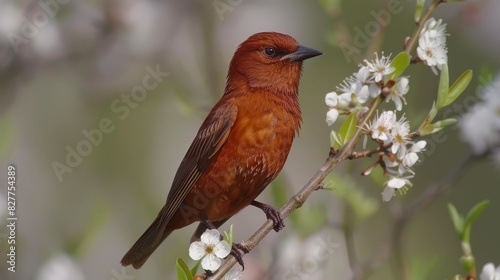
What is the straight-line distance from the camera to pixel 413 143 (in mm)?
2939

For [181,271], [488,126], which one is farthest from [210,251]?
[488,126]

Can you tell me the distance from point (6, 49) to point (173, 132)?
4.98 feet

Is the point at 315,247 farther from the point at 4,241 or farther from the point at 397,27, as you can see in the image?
the point at 397,27

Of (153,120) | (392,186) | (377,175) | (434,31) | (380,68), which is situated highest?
(434,31)

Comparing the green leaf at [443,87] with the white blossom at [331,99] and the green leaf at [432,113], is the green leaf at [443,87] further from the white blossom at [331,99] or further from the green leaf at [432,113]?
the white blossom at [331,99]

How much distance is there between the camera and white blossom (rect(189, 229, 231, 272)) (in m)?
2.84

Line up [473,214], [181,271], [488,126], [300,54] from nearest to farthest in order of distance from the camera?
1. [181,271]
2. [473,214]
3. [488,126]
4. [300,54]

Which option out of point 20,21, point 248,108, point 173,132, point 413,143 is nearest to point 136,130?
point 173,132

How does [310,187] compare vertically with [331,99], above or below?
below

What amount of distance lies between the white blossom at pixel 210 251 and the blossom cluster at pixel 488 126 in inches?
52.8

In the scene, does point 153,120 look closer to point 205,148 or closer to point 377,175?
point 205,148

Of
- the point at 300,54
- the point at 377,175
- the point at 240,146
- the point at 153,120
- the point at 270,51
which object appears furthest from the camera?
the point at 153,120

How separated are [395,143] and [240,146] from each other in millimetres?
1263

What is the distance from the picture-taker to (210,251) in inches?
113
